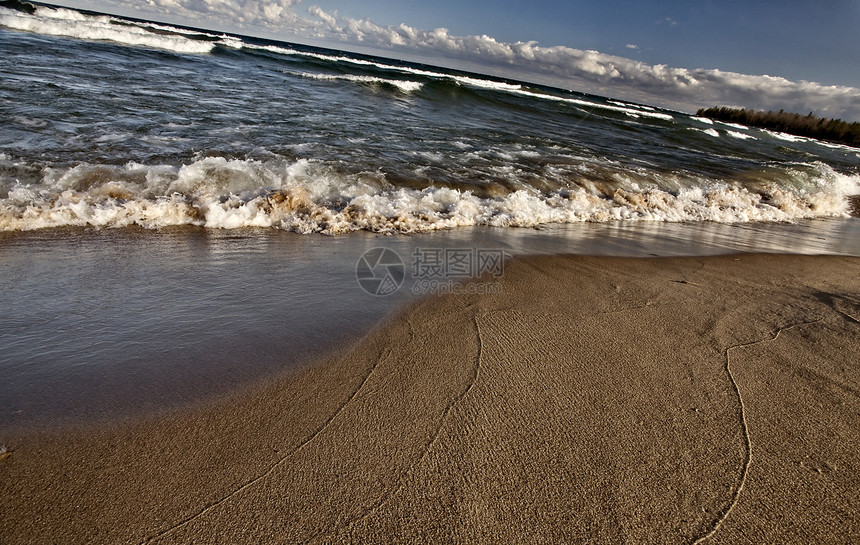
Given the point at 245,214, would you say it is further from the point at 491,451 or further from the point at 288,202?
the point at 491,451

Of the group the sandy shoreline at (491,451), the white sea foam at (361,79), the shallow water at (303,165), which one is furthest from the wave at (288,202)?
the white sea foam at (361,79)

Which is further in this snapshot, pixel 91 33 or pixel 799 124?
pixel 799 124

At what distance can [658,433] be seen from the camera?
203 cm

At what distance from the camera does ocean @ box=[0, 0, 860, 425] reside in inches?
96.9

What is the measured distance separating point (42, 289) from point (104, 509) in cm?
222

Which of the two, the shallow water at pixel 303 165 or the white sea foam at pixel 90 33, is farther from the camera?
the white sea foam at pixel 90 33

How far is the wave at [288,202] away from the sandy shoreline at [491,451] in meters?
2.72

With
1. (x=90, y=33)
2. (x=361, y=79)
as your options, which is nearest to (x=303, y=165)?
(x=361, y=79)

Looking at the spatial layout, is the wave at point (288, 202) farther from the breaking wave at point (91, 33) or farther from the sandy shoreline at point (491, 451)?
the breaking wave at point (91, 33)

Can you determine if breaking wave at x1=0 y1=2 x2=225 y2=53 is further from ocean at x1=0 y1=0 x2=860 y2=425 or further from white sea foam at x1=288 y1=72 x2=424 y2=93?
ocean at x1=0 y1=0 x2=860 y2=425

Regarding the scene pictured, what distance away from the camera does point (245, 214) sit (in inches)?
190

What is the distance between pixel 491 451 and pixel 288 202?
419 centimetres

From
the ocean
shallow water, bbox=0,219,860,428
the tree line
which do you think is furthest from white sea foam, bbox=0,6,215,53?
the tree line

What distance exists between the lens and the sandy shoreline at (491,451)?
5.02ft
